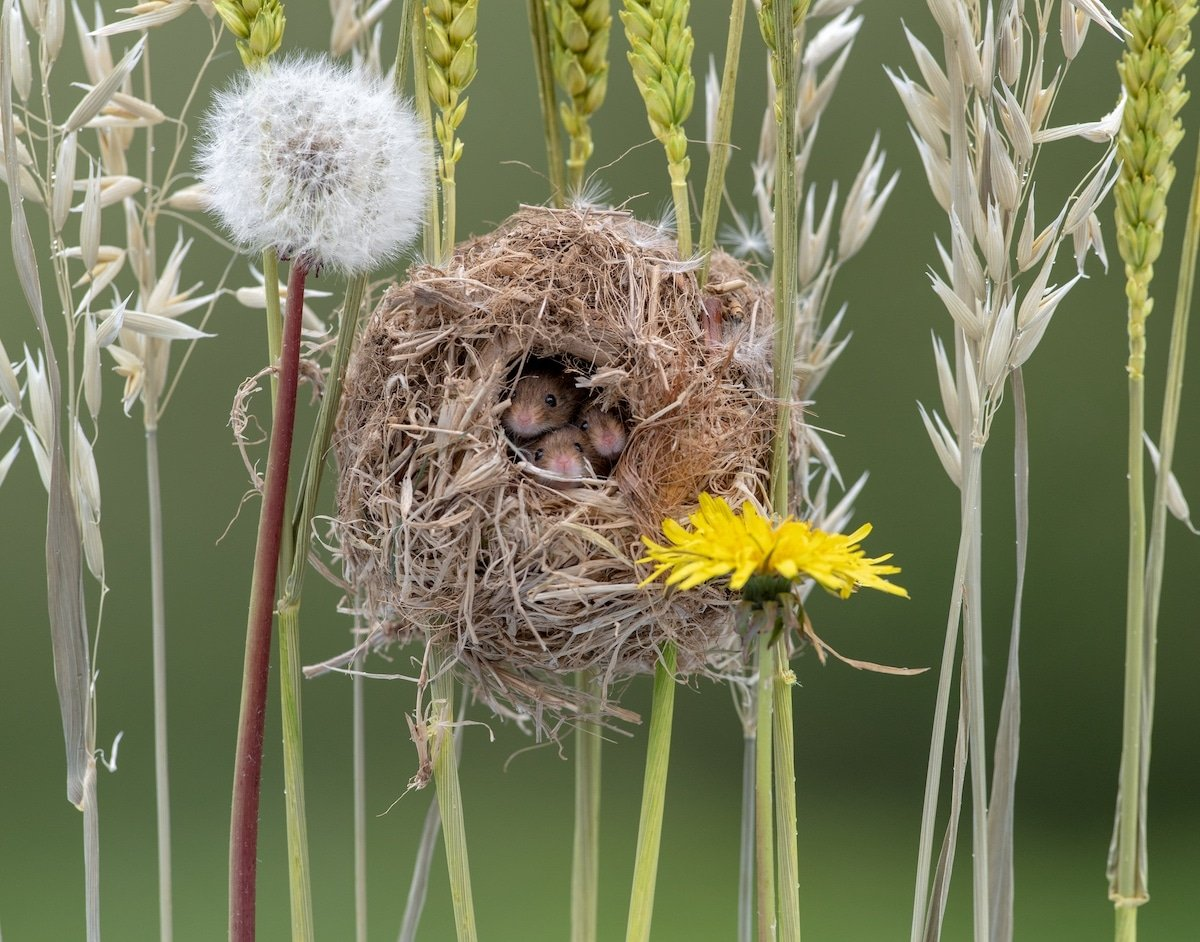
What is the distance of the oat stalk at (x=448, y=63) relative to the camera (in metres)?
0.96

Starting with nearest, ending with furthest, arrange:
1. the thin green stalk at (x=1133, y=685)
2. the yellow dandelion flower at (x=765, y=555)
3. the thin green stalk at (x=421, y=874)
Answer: the yellow dandelion flower at (x=765, y=555)
the thin green stalk at (x=1133, y=685)
the thin green stalk at (x=421, y=874)

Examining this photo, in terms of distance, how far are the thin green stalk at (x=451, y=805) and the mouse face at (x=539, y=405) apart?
0.20 meters

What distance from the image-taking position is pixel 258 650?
955 mm

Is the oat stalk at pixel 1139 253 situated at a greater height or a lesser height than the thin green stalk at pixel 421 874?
greater

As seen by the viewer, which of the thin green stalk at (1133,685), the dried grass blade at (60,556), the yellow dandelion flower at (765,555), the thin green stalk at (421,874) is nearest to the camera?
the yellow dandelion flower at (765,555)

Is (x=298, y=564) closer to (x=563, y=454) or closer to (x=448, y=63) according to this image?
(x=563, y=454)

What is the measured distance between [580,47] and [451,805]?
26.3 inches

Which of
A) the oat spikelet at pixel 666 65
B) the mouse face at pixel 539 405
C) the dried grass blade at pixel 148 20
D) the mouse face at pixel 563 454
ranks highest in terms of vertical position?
the dried grass blade at pixel 148 20

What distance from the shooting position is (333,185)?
91 cm

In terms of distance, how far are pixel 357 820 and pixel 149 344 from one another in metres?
0.50

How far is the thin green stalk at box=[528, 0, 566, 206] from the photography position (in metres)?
1.09

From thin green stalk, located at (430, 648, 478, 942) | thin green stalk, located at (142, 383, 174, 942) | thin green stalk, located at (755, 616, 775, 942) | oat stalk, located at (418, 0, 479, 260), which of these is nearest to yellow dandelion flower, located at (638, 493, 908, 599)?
thin green stalk, located at (755, 616, 775, 942)

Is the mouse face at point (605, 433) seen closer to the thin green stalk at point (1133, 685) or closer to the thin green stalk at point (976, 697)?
the thin green stalk at point (976, 697)

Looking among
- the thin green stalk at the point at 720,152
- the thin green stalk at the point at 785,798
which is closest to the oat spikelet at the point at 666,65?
the thin green stalk at the point at 720,152
